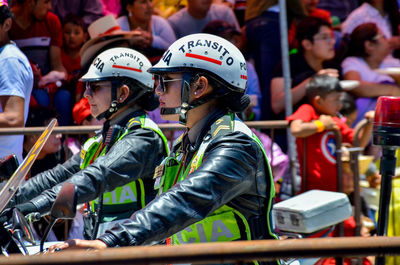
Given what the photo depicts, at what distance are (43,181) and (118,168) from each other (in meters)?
0.82

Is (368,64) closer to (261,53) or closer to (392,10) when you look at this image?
(392,10)

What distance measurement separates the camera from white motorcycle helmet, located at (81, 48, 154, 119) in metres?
4.49

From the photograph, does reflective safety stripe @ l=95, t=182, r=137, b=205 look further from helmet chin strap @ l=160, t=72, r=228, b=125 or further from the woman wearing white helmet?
helmet chin strap @ l=160, t=72, r=228, b=125

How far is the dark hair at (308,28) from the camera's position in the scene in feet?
24.6

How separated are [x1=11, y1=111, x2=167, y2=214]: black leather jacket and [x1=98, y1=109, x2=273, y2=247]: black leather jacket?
996 mm

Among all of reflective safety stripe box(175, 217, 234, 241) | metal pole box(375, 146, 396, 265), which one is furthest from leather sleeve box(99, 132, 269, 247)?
metal pole box(375, 146, 396, 265)

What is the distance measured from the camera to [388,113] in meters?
3.49

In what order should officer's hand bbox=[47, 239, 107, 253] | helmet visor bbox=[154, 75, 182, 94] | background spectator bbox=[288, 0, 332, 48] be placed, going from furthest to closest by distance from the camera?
1. background spectator bbox=[288, 0, 332, 48]
2. helmet visor bbox=[154, 75, 182, 94]
3. officer's hand bbox=[47, 239, 107, 253]

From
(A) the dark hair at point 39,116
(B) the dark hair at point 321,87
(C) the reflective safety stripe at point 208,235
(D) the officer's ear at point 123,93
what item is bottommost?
(C) the reflective safety stripe at point 208,235

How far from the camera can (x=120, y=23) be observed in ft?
23.5

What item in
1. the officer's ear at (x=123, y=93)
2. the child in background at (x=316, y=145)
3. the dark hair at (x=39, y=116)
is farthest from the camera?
the dark hair at (x=39, y=116)

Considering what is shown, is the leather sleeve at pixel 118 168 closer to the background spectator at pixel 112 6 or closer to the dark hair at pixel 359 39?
the background spectator at pixel 112 6

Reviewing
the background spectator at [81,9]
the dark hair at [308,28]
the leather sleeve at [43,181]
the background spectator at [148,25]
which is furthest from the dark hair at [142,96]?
the dark hair at [308,28]

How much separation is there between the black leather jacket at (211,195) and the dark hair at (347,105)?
426 centimetres
